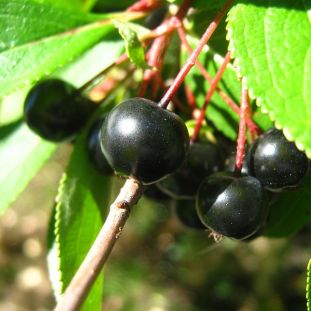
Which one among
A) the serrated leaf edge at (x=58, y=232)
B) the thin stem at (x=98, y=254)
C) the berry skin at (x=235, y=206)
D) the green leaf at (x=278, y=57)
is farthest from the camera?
the serrated leaf edge at (x=58, y=232)

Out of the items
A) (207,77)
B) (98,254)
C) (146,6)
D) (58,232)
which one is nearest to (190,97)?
(207,77)

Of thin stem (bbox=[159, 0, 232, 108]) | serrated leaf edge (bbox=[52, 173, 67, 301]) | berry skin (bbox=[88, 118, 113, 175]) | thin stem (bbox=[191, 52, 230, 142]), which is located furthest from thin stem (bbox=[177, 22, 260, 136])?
serrated leaf edge (bbox=[52, 173, 67, 301])

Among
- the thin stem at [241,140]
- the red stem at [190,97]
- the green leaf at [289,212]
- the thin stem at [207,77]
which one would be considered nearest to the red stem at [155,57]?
the thin stem at [207,77]

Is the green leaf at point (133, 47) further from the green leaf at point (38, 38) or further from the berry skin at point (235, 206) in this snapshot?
the berry skin at point (235, 206)

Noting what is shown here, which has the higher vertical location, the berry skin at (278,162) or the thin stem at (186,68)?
the thin stem at (186,68)

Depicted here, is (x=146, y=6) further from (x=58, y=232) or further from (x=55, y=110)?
(x=58, y=232)

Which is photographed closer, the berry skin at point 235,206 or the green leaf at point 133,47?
the berry skin at point 235,206

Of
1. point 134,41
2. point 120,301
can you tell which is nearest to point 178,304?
point 120,301
